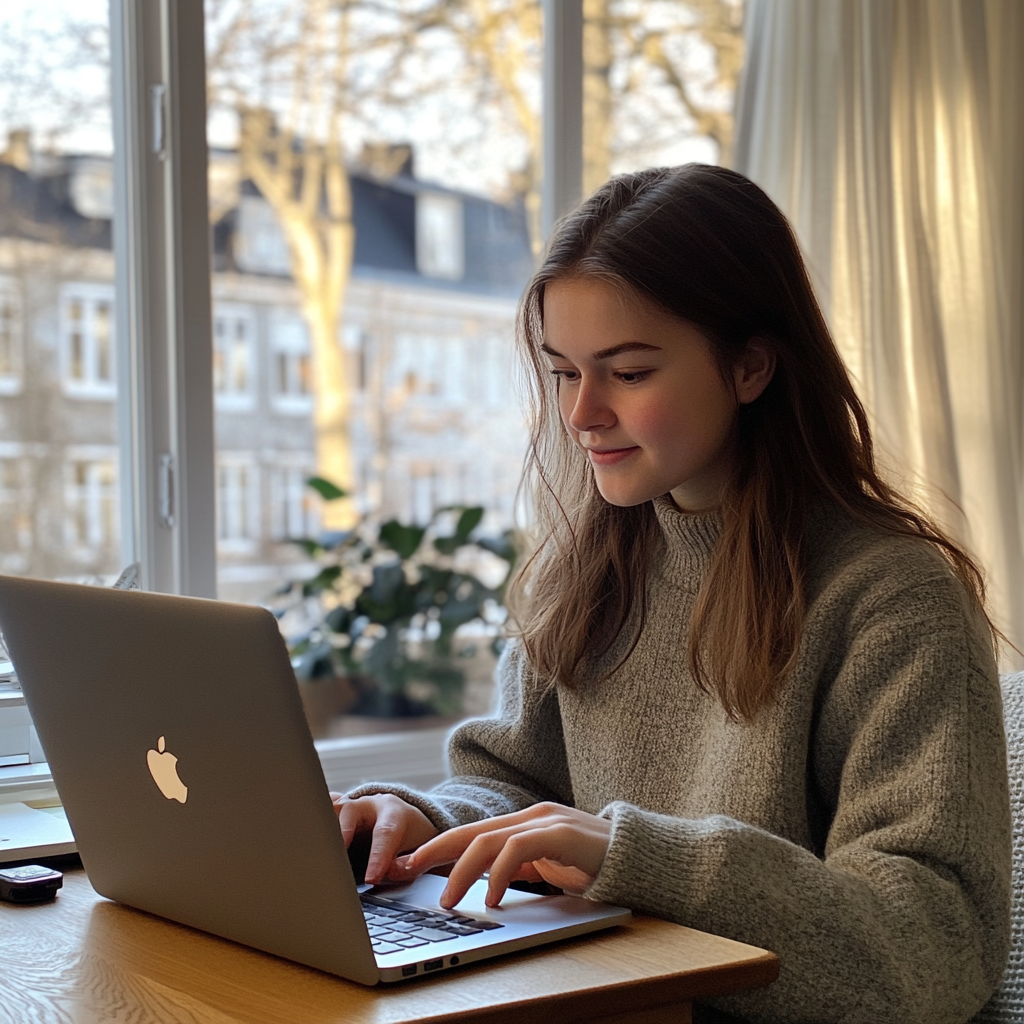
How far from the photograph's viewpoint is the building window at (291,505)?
264cm

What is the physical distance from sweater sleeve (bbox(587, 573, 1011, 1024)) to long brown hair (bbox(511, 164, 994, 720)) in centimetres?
9

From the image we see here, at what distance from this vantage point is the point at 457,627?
107 inches

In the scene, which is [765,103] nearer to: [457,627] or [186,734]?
[457,627]

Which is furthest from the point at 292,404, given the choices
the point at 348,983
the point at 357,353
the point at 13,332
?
the point at 348,983

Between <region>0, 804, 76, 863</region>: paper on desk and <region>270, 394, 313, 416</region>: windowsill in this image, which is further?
<region>270, 394, 313, 416</region>: windowsill

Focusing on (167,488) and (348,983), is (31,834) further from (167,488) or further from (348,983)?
(167,488)

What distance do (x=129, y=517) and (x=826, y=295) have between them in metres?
1.29

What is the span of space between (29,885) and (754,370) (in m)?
0.81

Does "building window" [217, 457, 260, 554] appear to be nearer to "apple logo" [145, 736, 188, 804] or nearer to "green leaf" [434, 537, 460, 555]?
"green leaf" [434, 537, 460, 555]

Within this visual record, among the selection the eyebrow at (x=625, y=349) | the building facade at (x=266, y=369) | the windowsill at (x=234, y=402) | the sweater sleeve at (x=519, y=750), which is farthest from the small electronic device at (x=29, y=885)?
the windowsill at (x=234, y=402)

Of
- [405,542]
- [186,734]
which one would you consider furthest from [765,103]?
[186,734]

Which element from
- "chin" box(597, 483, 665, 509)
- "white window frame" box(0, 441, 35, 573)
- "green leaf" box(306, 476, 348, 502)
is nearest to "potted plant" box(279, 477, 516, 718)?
"green leaf" box(306, 476, 348, 502)

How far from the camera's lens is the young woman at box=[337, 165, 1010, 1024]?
105cm

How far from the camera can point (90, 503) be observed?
2.29m
